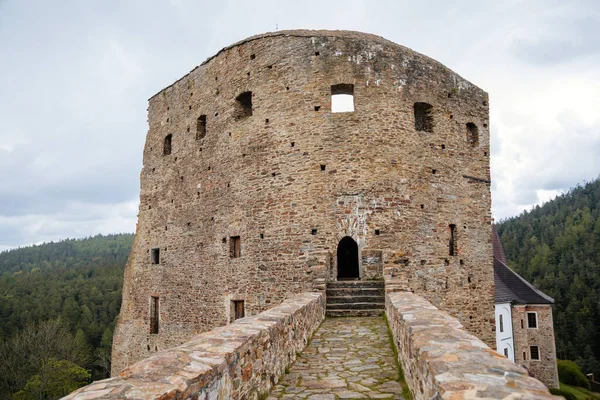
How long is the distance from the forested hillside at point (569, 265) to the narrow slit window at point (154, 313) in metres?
40.6

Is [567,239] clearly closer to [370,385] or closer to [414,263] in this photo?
[414,263]

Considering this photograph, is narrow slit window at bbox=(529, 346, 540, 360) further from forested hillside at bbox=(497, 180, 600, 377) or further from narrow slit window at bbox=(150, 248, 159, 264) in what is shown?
narrow slit window at bbox=(150, 248, 159, 264)

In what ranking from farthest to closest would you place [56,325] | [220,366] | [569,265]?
[569,265] < [56,325] < [220,366]

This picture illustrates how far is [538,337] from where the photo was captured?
2630cm

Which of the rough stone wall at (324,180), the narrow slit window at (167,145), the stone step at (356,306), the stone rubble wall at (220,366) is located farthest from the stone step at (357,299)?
the narrow slit window at (167,145)

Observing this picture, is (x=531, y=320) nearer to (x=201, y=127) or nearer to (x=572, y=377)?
(x=572, y=377)

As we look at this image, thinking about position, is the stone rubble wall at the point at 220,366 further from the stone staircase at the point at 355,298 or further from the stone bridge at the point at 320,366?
the stone staircase at the point at 355,298

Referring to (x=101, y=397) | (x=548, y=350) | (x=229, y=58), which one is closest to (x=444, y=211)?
(x=229, y=58)

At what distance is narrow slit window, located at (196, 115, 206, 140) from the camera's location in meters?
14.8

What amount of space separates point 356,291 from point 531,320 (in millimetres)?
21348

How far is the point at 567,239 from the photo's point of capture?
2383 inches

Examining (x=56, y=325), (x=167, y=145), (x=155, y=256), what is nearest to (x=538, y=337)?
(x=155, y=256)

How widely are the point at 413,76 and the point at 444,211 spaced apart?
4.08 metres

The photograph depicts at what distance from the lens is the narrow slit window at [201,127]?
14805mm
